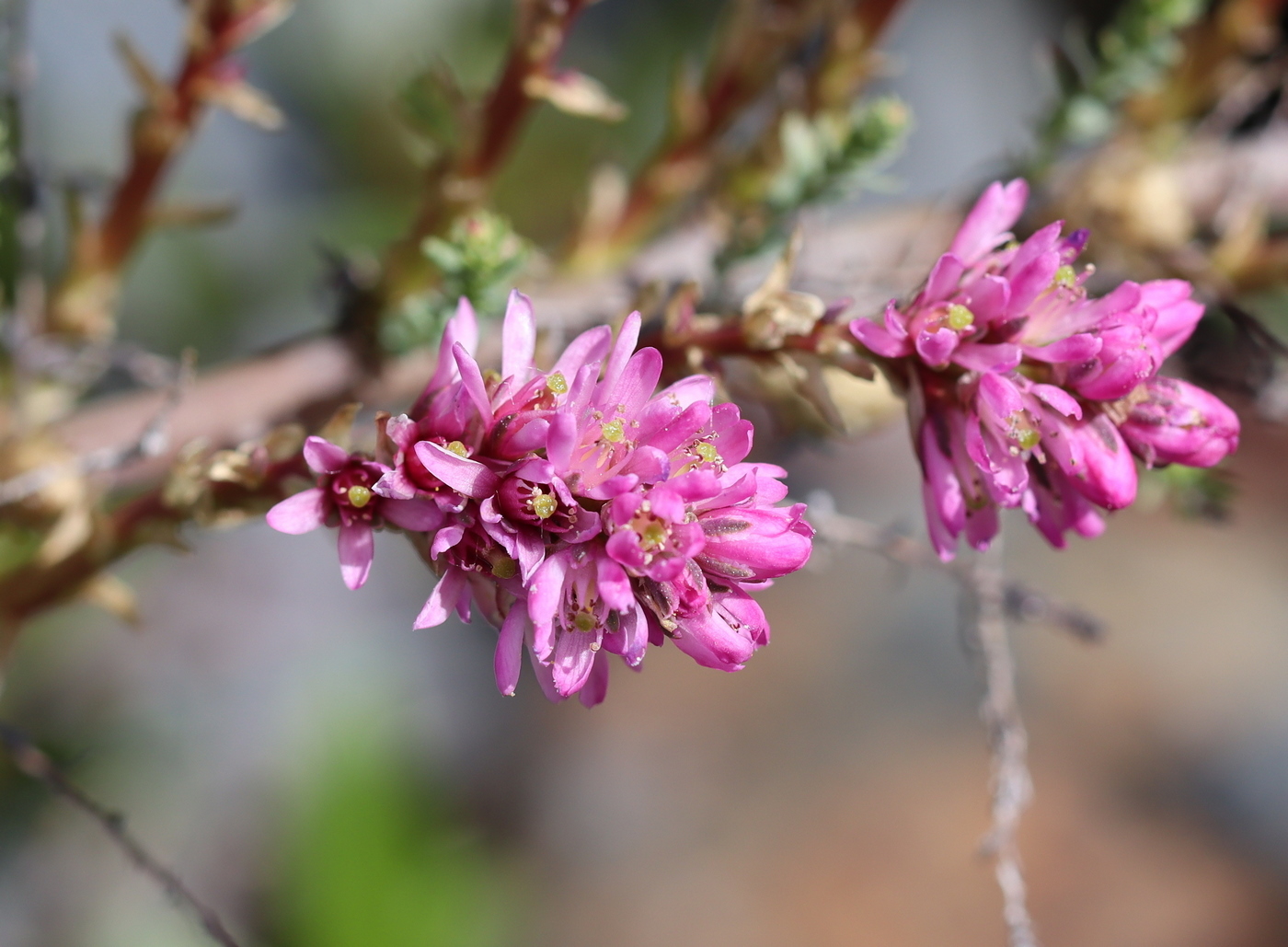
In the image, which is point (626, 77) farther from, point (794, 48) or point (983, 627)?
point (983, 627)

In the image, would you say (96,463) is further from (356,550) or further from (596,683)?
(596,683)

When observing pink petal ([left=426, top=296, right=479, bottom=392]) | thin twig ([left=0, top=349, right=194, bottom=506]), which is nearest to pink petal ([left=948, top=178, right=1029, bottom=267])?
pink petal ([left=426, top=296, right=479, bottom=392])

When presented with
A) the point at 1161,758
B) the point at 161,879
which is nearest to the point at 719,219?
the point at 161,879

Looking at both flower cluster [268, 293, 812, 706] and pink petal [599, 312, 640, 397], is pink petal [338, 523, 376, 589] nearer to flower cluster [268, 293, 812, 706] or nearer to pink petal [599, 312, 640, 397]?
flower cluster [268, 293, 812, 706]

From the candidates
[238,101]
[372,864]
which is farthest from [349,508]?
[372,864]

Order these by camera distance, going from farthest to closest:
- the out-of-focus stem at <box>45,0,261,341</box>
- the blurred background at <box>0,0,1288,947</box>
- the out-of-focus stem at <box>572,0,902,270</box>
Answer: the blurred background at <box>0,0,1288,947</box>, the out-of-focus stem at <box>572,0,902,270</box>, the out-of-focus stem at <box>45,0,261,341</box>

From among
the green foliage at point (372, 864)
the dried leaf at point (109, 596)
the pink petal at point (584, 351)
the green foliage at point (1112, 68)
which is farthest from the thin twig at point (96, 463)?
the green foliage at point (372, 864)
